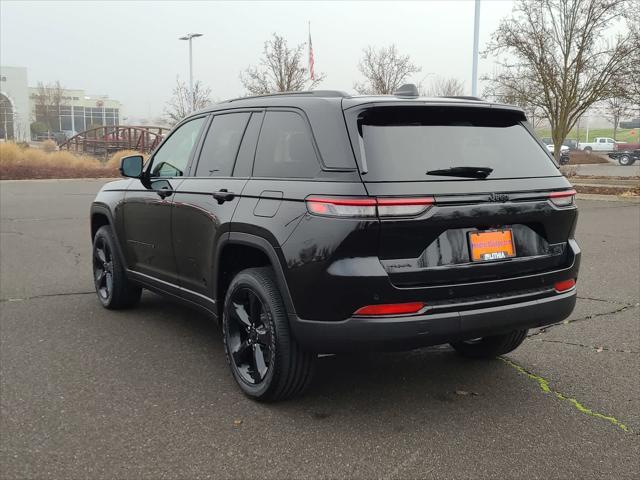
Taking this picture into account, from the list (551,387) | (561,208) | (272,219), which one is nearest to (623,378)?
(551,387)

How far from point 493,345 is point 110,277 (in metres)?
3.40

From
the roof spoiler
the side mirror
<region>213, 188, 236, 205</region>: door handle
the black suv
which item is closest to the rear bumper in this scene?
the black suv

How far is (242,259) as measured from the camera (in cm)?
376

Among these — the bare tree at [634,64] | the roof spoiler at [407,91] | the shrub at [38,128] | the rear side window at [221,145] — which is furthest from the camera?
the shrub at [38,128]

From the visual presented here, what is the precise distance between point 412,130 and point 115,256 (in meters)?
3.21

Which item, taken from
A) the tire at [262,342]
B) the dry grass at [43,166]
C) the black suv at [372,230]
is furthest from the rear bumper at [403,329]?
the dry grass at [43,166]

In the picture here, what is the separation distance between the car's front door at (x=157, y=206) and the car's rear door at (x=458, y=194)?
5.96 ft

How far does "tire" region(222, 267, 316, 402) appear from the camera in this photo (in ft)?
10.8

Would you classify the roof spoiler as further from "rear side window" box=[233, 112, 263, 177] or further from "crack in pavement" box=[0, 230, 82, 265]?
"crack in pavement" box=[0, 230, 82, 265]

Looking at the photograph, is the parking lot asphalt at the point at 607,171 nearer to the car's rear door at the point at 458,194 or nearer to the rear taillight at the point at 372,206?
the car's rear door at the point at 458,194

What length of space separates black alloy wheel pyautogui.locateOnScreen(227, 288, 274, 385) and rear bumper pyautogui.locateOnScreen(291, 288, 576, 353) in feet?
1.33

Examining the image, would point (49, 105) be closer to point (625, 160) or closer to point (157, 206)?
point (625, 160)

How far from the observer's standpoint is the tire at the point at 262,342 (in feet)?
10.8

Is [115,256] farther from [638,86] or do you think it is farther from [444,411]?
[638,86]
